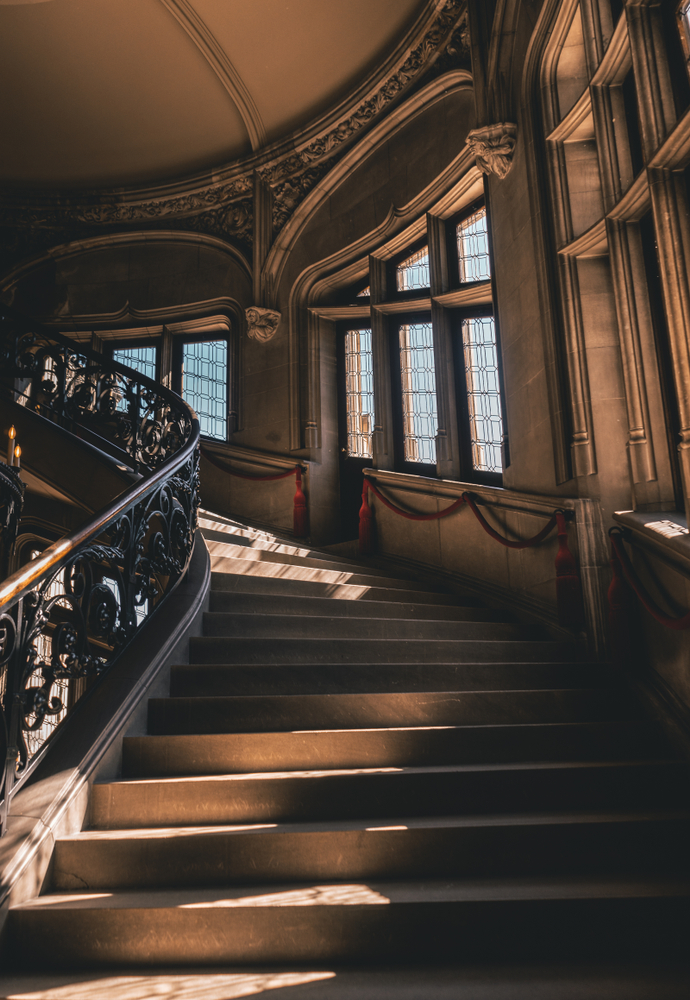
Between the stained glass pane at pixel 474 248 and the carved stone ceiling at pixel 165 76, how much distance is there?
2.26 meters

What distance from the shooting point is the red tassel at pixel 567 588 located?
13.9 feet

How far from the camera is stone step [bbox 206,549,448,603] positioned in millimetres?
4723

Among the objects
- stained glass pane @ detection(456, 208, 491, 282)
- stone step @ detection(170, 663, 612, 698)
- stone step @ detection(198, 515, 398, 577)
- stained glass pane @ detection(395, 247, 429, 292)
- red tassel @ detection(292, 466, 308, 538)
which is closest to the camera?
stone step @ detection(170, 663, 612, 698)

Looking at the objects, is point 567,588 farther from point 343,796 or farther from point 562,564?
point 343,796

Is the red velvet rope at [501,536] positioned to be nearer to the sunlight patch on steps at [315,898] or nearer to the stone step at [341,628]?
the stone step at [341,628]

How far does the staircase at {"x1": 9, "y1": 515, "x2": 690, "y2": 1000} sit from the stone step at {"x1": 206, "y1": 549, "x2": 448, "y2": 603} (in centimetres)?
87

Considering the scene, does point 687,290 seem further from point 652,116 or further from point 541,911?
point 541,911

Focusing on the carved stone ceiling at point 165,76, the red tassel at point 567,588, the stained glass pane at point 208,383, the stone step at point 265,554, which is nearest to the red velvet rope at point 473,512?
the red tassel at point 567,588

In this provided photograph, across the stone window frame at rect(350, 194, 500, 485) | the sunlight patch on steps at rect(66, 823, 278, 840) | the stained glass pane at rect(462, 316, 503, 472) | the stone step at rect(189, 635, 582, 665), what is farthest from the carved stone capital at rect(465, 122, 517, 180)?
the sunlight patch on steps at rect(66, 823, 278, 840)

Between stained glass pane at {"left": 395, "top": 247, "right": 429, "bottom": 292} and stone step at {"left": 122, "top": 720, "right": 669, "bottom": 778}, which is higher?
stained glass pane at {"left": 395, "top": 247, "right": 429, "bottom": 292}

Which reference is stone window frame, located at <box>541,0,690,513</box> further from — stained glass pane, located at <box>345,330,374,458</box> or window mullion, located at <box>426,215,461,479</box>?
stained glass pane, located at <box>345,330,374,458</box>

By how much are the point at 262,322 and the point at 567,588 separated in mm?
5736

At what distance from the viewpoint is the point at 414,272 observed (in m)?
7.86

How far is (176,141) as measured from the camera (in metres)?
9.37
